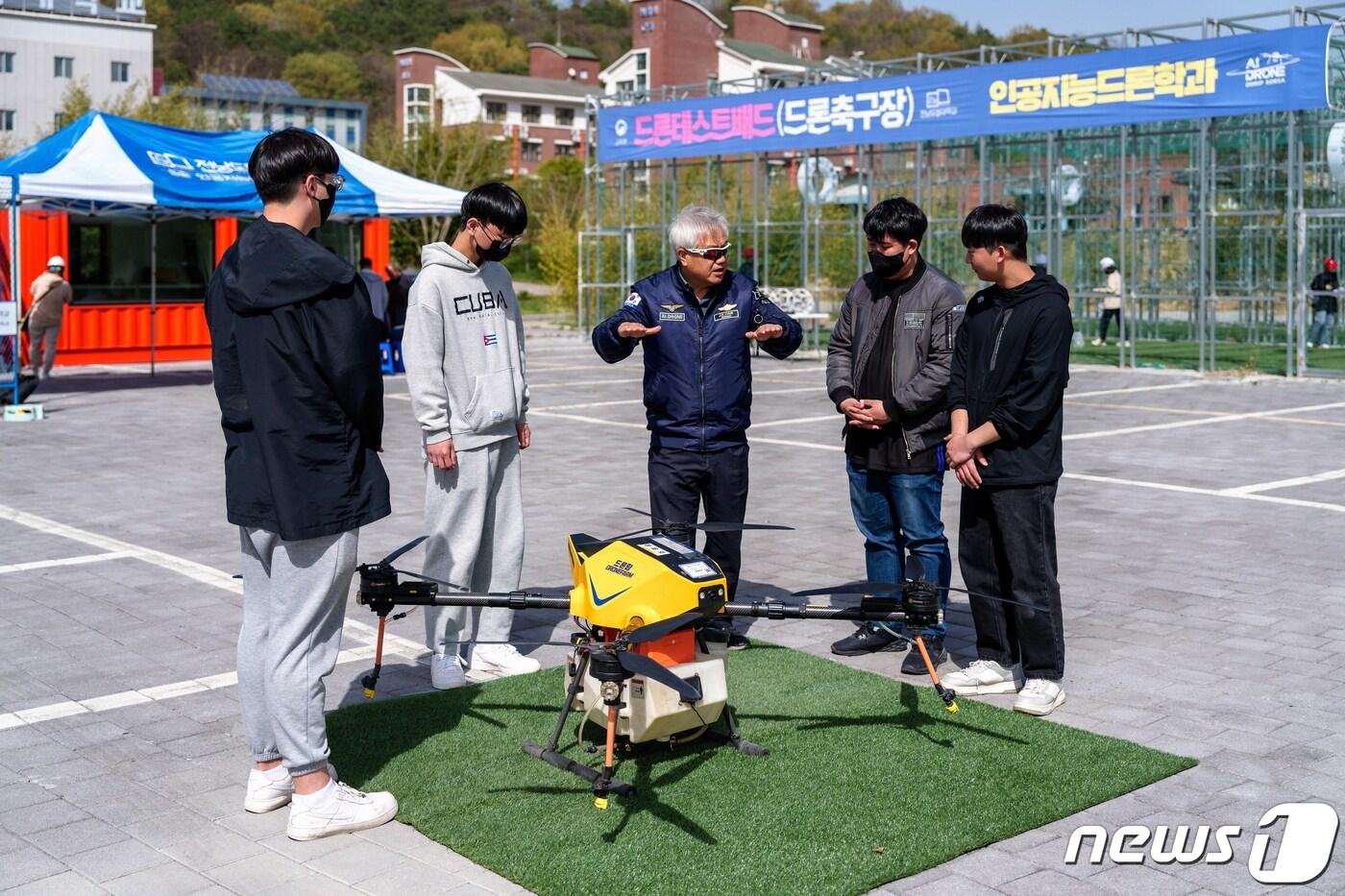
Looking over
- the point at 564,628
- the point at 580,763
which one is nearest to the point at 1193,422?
the point at 564,628

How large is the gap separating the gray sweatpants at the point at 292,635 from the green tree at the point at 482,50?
119499 mm

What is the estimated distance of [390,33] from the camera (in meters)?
122

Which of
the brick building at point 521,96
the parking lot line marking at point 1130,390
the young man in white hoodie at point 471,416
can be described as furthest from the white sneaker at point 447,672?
the brick building at point 521,96

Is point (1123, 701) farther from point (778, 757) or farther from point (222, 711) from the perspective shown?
point (222, 711)

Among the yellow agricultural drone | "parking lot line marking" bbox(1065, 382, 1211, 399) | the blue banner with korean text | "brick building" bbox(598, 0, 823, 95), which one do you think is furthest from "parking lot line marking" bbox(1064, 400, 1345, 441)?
"brick building" bbox(598, 0, 823, 95)

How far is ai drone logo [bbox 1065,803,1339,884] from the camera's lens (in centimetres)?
390

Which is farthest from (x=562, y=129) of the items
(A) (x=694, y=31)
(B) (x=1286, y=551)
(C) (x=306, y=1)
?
(B) (x=1286, y=551)

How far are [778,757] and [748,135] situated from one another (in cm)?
2224

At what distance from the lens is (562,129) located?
105 metres

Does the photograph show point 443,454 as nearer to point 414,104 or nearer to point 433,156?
point 433,156

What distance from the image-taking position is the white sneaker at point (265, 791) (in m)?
4.34

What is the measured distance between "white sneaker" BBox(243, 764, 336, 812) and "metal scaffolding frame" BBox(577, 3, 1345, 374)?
19690 mm

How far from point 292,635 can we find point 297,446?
55cm

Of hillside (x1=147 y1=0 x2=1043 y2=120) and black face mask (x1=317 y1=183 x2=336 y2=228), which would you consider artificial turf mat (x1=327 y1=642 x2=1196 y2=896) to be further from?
hillside (x1=147 y1=0 x2=1043 y2=120)
